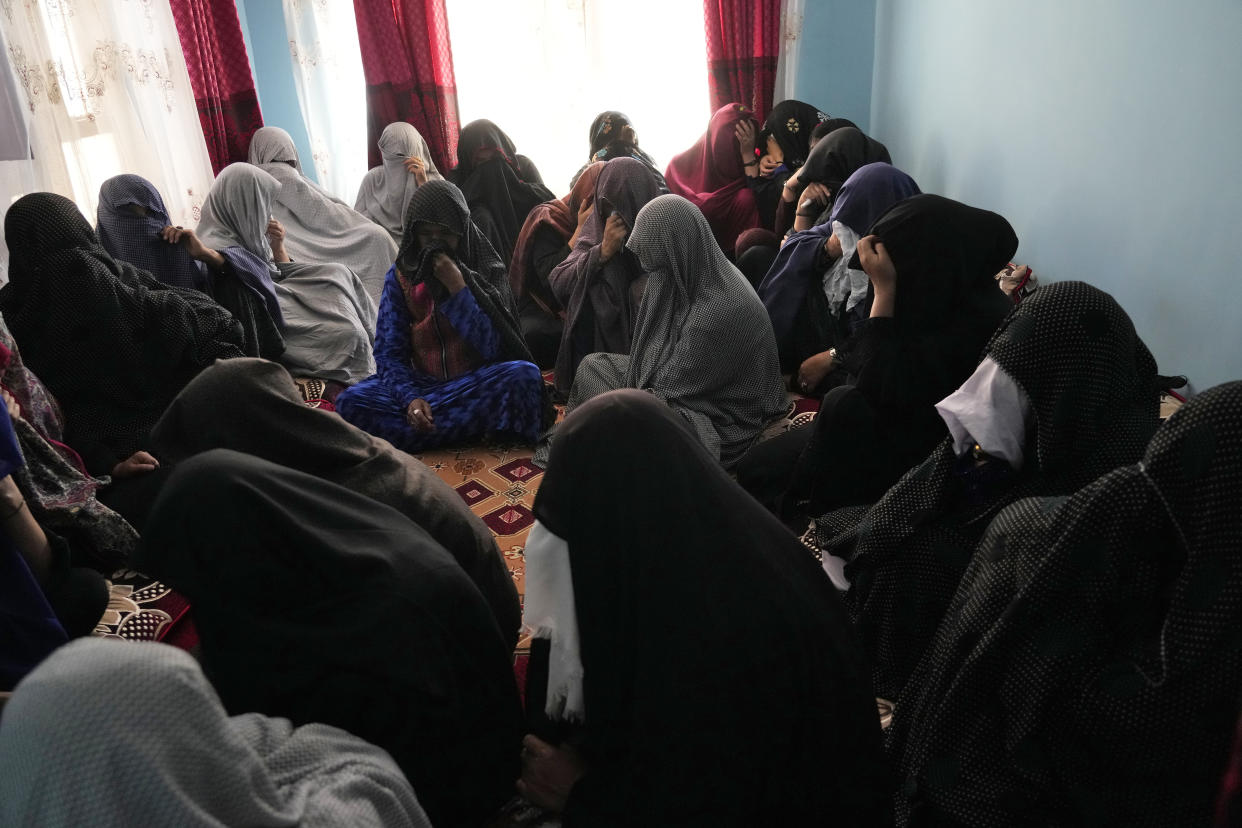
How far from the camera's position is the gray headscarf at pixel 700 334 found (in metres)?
2.62

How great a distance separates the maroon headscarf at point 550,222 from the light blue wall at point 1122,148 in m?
1.61

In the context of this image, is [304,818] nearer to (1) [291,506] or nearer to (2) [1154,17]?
(1) [291,506]

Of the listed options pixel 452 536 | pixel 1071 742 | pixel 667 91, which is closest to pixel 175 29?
pixel 667 91

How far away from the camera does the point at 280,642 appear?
112 cm

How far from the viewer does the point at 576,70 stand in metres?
4.70

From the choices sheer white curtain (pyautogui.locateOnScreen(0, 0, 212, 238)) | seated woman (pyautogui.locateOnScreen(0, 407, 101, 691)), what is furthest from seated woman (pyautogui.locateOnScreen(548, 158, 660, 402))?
sheer white curtain (pyautogui.locateOnScreen(0, 0, 212, 238))

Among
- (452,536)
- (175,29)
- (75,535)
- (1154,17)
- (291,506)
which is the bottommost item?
(75,535)

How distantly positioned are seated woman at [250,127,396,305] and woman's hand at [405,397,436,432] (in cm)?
146

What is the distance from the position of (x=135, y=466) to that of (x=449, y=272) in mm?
1148

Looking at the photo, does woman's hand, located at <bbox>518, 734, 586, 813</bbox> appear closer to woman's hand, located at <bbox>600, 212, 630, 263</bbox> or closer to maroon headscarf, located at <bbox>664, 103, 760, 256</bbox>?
woman's hand, located at <bbox>600, 212, 630, 263</bbox>

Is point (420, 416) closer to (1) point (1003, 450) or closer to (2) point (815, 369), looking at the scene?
(2) point (815, 369)

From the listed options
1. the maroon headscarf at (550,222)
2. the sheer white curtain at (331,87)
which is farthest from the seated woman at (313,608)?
the sheer white curtain at (331,87)

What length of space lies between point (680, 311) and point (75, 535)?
1.82 m

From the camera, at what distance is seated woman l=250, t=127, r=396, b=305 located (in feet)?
13.4
